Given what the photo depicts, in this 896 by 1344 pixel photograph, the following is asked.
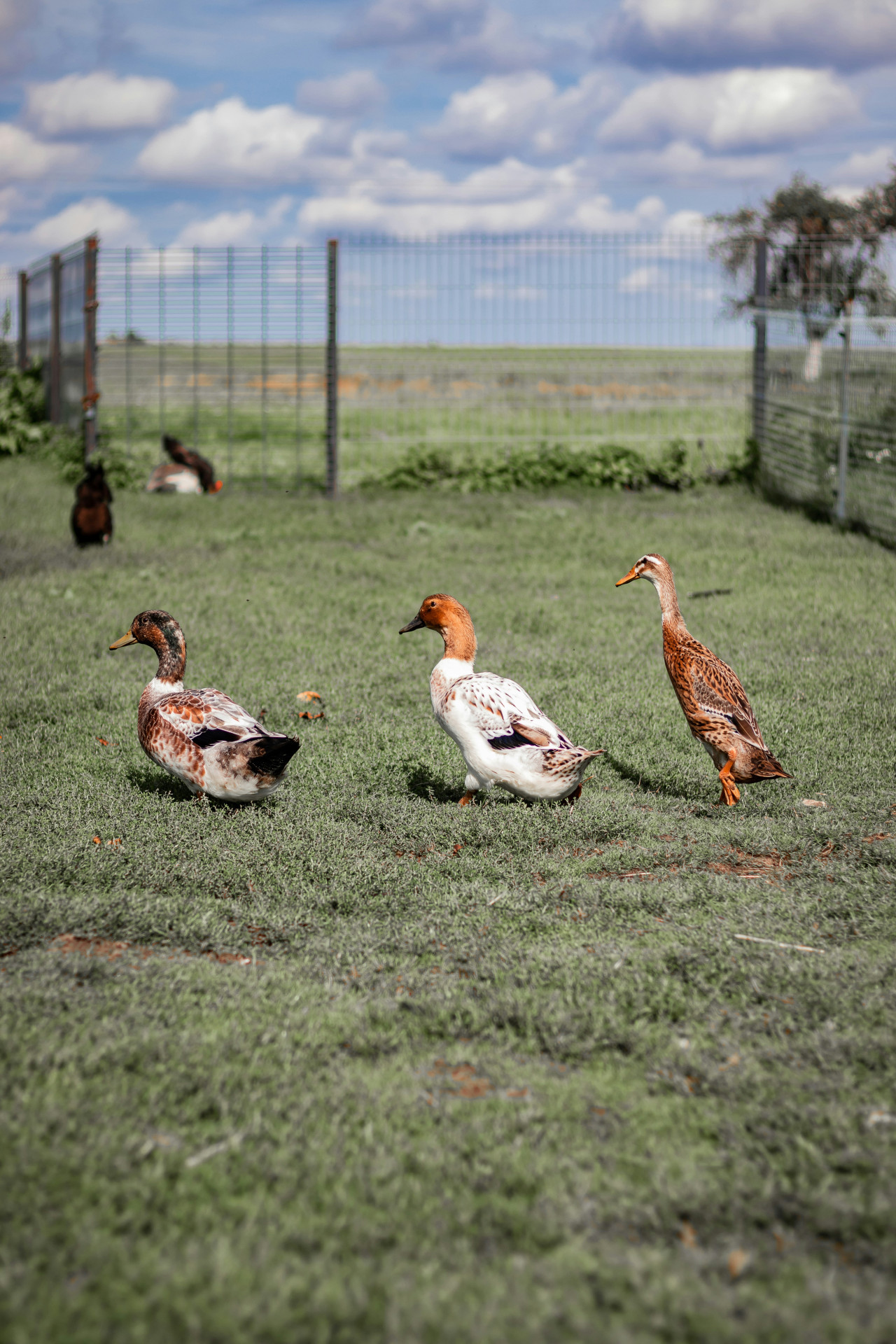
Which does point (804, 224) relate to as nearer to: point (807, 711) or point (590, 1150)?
point (807, 711)

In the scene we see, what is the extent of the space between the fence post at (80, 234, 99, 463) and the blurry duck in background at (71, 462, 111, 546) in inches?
189

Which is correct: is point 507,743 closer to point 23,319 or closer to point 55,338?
point 55,338

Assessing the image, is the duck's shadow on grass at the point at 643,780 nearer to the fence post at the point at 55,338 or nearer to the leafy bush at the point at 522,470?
the leafy bush at the point at 522,470

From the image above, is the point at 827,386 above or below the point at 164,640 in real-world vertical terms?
above

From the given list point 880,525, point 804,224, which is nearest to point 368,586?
point 880,525

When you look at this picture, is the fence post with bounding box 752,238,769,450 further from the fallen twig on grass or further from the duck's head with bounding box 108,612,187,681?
the fallen twig on grass

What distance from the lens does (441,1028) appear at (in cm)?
338

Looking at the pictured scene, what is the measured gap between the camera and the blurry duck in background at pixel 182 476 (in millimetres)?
15766

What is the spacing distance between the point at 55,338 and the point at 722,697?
17.9m

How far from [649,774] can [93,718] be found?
3121 millimetres

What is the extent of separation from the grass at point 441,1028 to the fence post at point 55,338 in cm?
1433

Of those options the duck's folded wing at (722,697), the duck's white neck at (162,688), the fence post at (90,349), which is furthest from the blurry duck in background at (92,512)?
the duck's folded wing at (722,697)

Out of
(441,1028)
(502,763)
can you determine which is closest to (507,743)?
(502,763)

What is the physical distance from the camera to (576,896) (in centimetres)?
430
